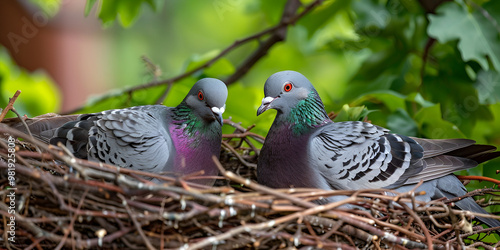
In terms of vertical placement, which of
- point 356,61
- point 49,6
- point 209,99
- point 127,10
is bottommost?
point 356,61

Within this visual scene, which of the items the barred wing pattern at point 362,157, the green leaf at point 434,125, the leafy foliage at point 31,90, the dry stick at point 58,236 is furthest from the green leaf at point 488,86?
the leafy foliage at point 31,90

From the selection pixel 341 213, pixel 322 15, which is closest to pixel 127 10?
pixel 322 15

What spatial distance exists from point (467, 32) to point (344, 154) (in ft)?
4.07

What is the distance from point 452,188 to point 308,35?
1.66 m

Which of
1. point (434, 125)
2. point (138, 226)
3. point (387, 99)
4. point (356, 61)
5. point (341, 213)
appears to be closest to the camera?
point (138, 226)

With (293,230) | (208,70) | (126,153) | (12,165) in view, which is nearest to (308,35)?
(208,70)

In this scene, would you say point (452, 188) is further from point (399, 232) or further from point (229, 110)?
point (229, 110)

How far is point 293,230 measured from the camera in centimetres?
165

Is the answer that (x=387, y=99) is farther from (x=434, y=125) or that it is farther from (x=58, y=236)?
(x=58, y=236)

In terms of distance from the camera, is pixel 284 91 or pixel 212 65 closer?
pixel 284 91

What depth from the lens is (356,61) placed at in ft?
15.0

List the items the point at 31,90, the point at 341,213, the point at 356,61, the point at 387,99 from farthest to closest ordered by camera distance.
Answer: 1. the point at 356,61
2. the point at 31,90
3. the point at 387,99
4. the point at 341,213

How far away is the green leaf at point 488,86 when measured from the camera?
2.86 metres

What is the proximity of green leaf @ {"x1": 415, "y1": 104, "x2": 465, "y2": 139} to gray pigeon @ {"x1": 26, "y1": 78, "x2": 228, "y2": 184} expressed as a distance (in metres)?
1.20
